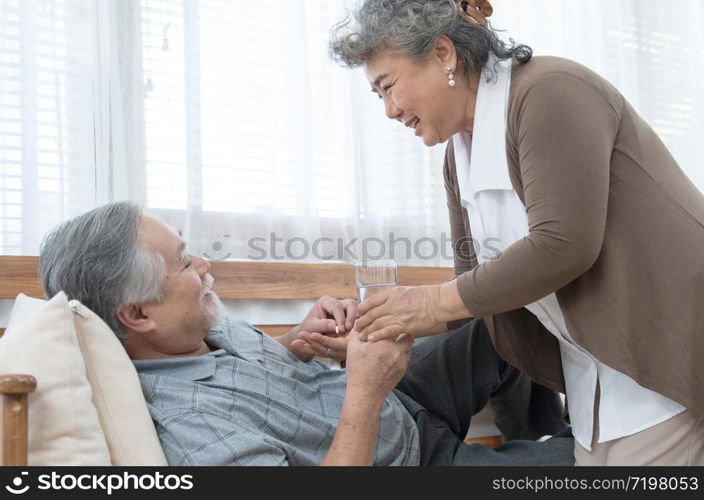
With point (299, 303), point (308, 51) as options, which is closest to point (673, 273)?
point (299, 303)

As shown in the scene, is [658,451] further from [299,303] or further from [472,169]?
[299,303]

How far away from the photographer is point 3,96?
189cm

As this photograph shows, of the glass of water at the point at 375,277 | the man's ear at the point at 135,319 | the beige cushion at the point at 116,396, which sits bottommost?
the beige cushion at the point at 116,396

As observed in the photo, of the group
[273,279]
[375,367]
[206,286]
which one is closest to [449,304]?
[375,367]

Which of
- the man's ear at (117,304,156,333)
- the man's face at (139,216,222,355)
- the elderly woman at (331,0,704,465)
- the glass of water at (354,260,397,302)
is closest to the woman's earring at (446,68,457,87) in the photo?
the elderly woman at (331,0,704,465)

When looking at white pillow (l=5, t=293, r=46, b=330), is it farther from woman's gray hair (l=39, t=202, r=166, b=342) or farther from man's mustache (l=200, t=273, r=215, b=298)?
man's mustache (l=200, t=273, r=215, b=298)

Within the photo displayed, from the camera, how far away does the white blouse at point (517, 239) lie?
1415mm

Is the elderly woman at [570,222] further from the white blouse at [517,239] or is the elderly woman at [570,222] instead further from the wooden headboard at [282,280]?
A: the wooden headboard at [282,280]

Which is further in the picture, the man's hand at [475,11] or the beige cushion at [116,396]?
the man's hand at [475,11]

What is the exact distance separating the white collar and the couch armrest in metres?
0.88

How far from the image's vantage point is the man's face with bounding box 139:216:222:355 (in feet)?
5.05

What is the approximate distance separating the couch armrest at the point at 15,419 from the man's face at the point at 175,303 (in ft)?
1.58

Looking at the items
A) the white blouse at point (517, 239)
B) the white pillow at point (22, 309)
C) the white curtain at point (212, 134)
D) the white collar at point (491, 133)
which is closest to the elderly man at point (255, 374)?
the white pillow at point (22, 309)

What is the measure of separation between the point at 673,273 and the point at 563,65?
1.36 feet
